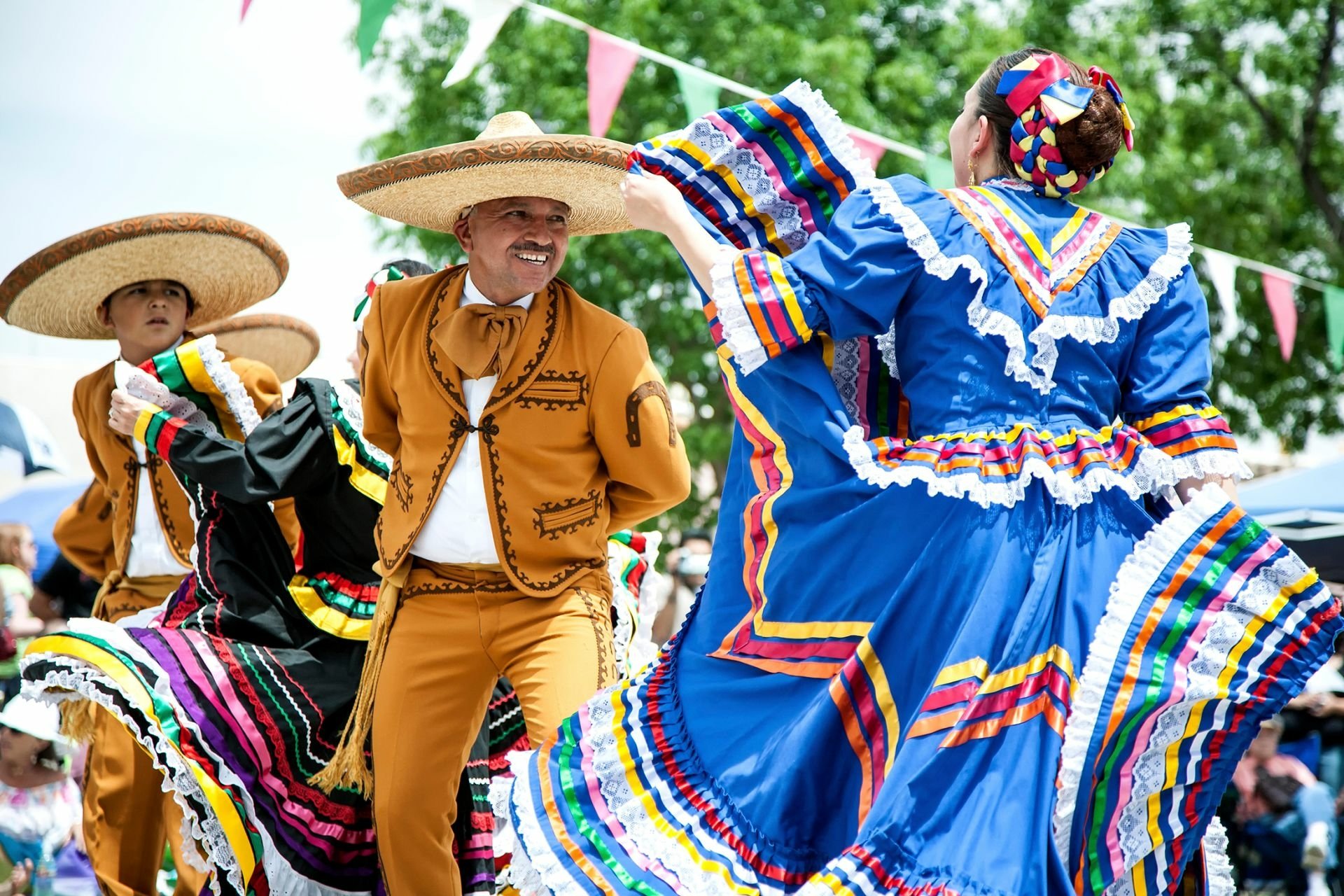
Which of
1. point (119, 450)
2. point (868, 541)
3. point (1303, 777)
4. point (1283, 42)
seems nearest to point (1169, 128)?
point (1283, 42)

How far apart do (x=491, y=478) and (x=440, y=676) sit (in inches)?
19.2

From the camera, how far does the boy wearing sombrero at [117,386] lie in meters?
4.48

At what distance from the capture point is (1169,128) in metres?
16.7

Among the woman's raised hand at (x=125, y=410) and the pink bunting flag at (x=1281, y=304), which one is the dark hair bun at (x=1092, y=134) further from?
the pink bunting flag at (x=1281, y=304)

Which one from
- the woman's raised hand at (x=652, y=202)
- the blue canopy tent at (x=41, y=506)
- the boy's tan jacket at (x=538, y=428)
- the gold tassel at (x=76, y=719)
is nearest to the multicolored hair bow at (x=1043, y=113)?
the woman's raised hand at (x=652, y=202)

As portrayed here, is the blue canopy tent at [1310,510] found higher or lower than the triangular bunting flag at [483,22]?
lower

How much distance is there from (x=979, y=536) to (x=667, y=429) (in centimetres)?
130

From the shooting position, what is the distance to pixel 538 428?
3613mm

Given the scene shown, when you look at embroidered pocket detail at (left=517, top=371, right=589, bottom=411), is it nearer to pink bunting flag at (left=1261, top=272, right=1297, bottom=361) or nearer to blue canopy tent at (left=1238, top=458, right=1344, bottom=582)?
blue canopy tent at (left=1238, top=458, right=1344, bottom=582)

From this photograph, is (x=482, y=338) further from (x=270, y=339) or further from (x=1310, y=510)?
(x=1310, y=510)

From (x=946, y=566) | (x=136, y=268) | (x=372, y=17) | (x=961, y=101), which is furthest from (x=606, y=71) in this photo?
(x=961, y=101)

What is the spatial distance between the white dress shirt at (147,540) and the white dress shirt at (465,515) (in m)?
1.51

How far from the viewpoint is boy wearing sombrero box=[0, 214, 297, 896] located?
448cm

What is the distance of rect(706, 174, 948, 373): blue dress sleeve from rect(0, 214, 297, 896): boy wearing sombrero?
2.24 metres
